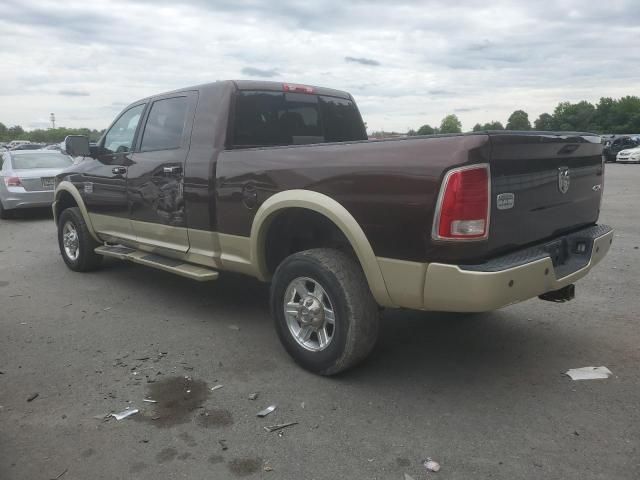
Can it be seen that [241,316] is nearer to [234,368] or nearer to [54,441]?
[234,368]

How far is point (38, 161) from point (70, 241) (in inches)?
263

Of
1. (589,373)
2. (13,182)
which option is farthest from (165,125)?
(13,182)

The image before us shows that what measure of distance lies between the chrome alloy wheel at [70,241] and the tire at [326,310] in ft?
12.9

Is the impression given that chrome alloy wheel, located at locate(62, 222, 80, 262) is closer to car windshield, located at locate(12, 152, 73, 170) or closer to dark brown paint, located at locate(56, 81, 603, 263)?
dark brown paint, located at locate(56, 81, 603, 263)

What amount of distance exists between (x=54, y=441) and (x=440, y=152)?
8.54 feet

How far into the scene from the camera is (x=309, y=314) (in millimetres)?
3711

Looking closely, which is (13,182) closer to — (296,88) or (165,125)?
(165,125)

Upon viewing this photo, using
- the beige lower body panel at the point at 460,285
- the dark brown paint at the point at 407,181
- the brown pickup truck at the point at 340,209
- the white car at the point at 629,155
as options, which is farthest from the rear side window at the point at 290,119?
the white car at the point at 629,155

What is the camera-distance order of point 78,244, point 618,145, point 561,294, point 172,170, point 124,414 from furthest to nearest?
point 618,145
point 78,244
point 172,170
point 561,294
point 124,414

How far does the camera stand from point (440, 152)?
9.71ft

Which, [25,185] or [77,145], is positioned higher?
[77,145]

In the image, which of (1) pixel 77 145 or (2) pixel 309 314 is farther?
(1) pixel 77 145

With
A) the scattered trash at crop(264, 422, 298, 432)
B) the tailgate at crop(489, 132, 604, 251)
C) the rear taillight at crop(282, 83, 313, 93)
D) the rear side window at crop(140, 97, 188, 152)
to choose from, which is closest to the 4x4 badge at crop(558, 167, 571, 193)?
the tailgate at crop(489, 132, 604, 251)

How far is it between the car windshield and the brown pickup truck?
7.90 m
